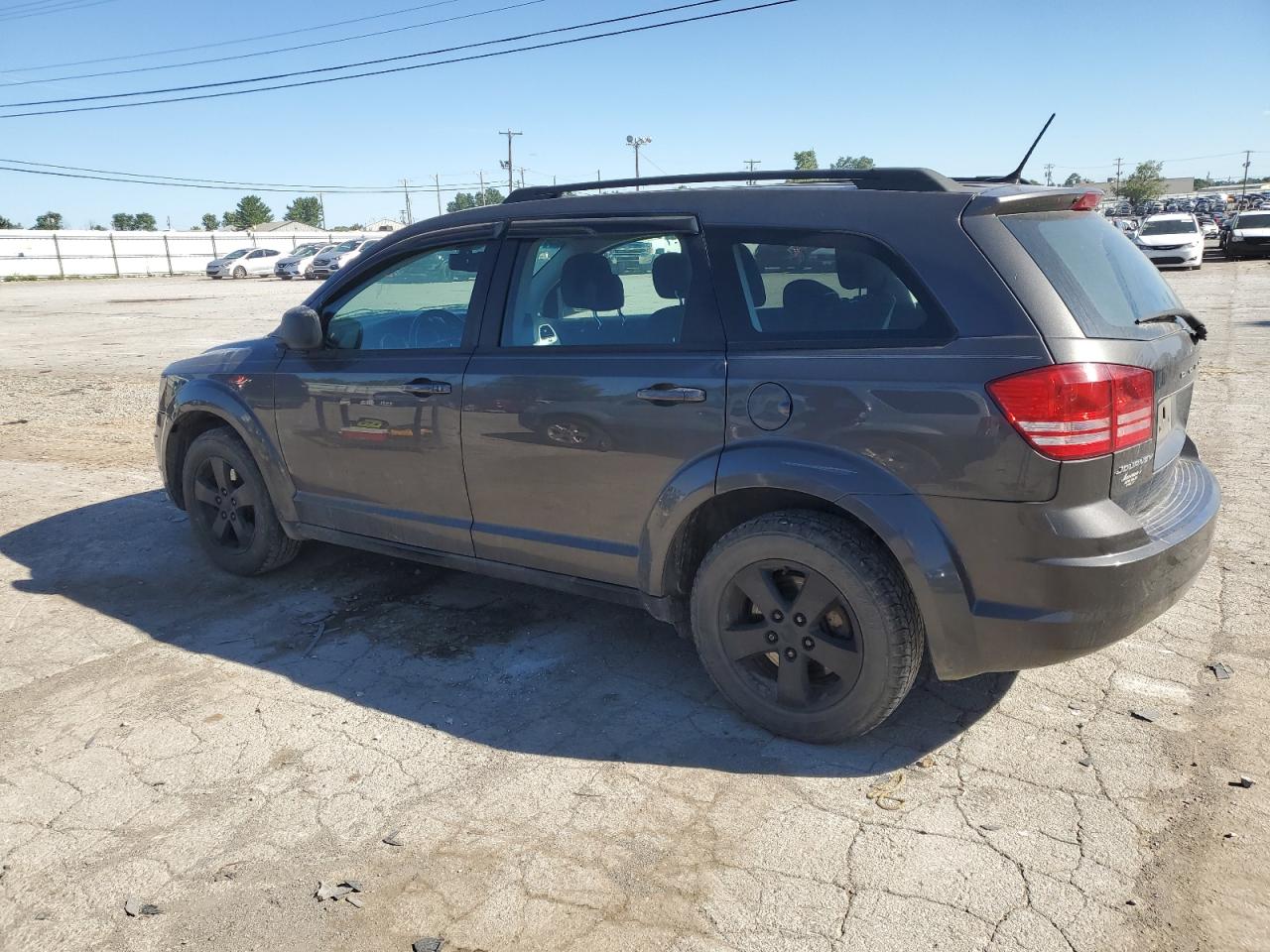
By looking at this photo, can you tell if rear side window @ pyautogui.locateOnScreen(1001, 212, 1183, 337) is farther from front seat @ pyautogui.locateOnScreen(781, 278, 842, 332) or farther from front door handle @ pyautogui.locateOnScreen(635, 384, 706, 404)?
front door handle @ pyautogui.locateOnScreen(635, 384, 706, 404)

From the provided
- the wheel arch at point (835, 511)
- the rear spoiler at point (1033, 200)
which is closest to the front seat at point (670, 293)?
the wheel arch at point (835, 511)

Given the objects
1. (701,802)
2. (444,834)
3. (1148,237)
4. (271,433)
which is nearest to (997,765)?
(701,802)

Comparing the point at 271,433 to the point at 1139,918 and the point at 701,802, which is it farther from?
the point at 1139,918

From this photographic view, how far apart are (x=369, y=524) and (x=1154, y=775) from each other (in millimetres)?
3335

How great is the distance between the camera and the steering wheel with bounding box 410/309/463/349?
4.18m

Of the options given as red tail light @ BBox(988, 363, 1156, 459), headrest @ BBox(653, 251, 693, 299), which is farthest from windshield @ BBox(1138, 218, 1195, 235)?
red tail light @ BBox(988, 363, 1156, 459)

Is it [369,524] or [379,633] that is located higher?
[369,524]

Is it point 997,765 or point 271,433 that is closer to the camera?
point 997,765

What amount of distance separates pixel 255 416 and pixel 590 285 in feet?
6.59

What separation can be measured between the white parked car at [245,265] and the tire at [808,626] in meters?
50.0

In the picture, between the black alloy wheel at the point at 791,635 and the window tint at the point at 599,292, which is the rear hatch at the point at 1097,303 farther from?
the window tint at the point at 599,292

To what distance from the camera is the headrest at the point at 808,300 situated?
10.7 feet

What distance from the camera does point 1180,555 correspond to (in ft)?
10.2

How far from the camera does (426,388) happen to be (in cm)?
411
